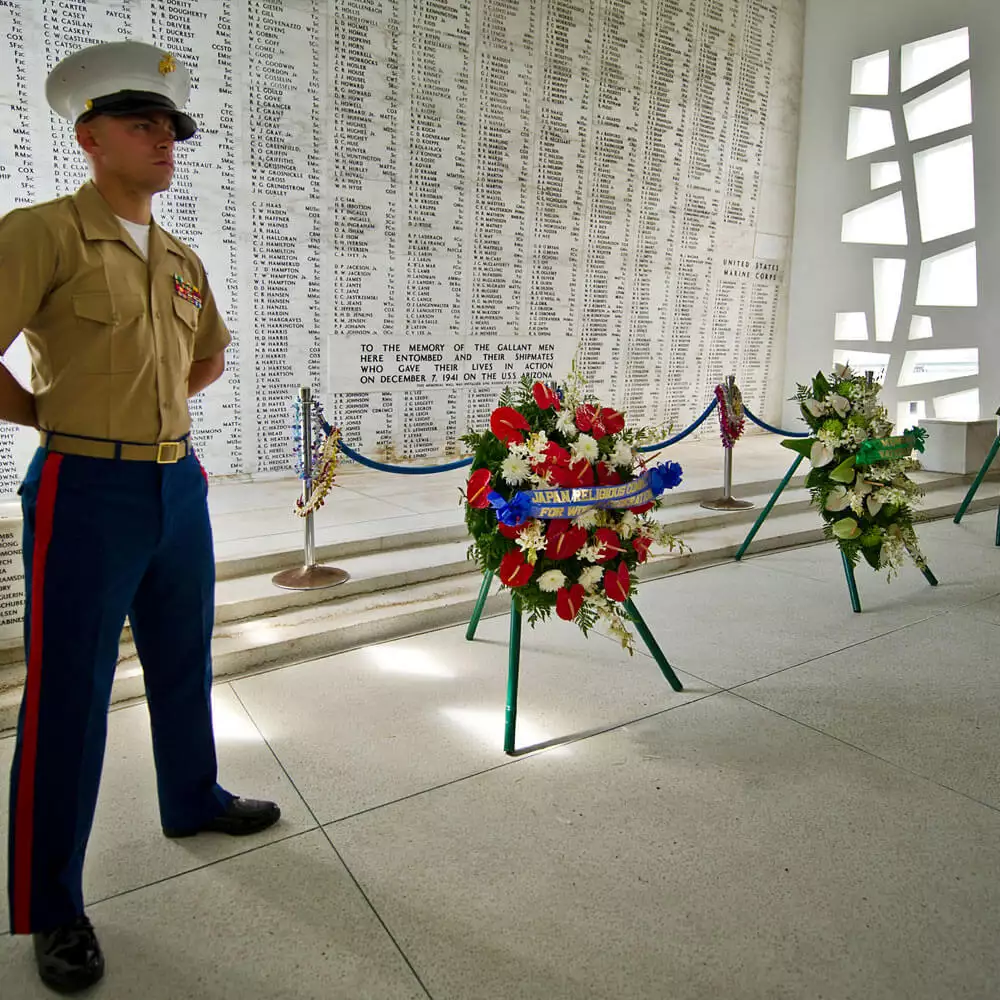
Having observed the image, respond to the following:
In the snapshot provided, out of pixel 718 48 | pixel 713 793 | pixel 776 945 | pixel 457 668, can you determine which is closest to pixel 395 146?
pixel 718 48

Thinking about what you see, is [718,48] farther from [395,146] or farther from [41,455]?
[41,455]

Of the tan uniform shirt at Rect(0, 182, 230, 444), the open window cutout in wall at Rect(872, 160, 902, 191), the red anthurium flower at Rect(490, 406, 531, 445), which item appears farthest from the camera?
the open window cutout in wall at Rect(872, 160, 902, 191)

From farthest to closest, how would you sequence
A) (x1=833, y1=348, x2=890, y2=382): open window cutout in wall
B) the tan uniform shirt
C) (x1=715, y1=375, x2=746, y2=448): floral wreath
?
(x1=833, y1=348, x2=890, y2=382): open window cutout in wall < (x1=715, y1=375, x2=746, y2=448): floral wreath < the tan uniform shirt

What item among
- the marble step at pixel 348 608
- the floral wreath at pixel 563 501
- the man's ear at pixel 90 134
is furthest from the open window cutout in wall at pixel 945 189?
the man's ear at pixel 90 134

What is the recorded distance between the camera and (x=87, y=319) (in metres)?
1.64

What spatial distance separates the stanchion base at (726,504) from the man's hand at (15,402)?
472 cm

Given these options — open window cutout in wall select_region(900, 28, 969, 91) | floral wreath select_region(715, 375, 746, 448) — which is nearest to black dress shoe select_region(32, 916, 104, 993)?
floral wreath select_region(715, 375, 746, 448)

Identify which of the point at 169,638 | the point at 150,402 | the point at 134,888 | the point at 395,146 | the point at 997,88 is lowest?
the point at 134,888

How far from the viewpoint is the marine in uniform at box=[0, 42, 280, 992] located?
1635 mm

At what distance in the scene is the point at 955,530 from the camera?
576cm

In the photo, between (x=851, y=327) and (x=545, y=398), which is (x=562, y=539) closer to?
(x=545, y=398)

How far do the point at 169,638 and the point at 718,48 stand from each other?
7902 millimetres

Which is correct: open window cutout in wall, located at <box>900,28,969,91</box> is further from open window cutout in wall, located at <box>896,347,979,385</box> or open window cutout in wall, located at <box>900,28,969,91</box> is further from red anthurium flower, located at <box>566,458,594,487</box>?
red anthurium flower, located at <box>566,458,594,487</box>

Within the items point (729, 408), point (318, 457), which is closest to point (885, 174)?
point (729, 408)
